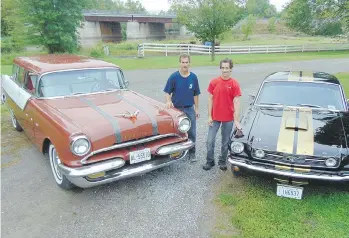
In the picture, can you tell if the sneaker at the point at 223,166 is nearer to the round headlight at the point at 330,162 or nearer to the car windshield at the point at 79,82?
the round headlight at the point at 330,162

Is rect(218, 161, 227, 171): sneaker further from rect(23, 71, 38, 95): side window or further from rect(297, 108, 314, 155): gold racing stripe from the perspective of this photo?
rect(23, 71, 38, 95): side window

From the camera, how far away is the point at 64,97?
4785mm

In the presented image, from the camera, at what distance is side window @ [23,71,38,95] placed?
5.00 meters

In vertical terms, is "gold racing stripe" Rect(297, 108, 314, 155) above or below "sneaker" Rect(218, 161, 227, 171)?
above

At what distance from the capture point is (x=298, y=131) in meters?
3.96

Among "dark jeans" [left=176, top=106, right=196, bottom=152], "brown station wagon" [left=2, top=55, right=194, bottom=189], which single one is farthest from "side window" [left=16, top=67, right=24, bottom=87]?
"dark jeans" [left=176, top=106, right=196, bottom=152]

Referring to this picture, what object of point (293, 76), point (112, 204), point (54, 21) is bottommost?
point (112, 204)

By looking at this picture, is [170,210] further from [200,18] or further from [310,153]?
[200,18]

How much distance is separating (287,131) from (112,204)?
8.22ft

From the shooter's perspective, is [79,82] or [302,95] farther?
[79,82]

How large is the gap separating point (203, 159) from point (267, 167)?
1.54 m

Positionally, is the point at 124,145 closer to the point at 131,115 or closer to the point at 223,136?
the point at 131,115

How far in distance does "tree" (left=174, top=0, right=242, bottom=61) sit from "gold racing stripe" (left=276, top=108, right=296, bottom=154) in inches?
600

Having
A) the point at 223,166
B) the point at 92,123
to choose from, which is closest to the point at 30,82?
the point at 92,123
